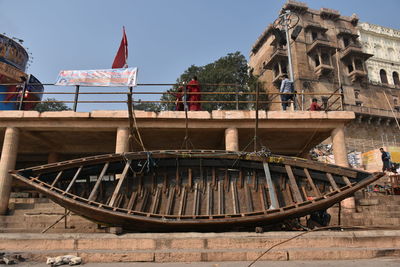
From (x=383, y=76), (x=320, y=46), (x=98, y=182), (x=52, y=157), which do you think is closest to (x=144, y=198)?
(x=98, y=182)

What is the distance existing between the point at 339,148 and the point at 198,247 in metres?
7.67

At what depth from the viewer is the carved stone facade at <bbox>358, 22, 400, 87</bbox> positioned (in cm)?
4450

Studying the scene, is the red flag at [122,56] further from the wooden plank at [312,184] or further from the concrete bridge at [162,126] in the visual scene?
the wooden plank at [312,184]

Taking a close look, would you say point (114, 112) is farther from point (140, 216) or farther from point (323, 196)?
point (323, 196)

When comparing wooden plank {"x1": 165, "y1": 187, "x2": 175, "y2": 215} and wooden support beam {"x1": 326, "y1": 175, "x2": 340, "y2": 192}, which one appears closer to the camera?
wooden support beam {"x1": 326, "y1": 175, "x2": 340, "y2": 192}

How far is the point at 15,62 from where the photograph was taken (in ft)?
104

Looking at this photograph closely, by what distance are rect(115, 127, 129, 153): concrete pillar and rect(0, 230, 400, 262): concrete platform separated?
16.7 feet

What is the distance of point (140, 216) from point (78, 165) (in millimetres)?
2520

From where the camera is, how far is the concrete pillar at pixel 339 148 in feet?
33.0

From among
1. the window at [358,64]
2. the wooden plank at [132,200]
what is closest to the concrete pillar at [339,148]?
the wooden plank at [132,200]

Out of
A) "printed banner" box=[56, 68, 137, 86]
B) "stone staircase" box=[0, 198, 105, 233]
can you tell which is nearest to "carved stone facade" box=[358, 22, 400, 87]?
"printed banner" box=[56, 68, 137, 86]

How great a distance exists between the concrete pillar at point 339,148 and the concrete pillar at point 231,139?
3.68 metres

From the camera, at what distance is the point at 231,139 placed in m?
10.3

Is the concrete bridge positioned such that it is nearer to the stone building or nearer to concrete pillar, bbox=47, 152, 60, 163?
concrete pillar, bbox=47, 152, 60, 163
